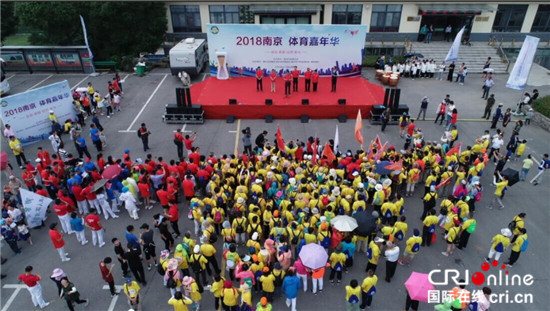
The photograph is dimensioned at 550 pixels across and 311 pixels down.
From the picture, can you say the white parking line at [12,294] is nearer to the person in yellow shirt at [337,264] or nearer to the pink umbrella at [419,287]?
the person in yellow shirt at [337,264]

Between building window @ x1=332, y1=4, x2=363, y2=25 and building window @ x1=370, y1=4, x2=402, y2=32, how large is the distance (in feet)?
4.14

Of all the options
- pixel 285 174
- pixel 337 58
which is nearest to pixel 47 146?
pixel 285 174

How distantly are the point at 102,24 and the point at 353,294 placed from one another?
2889 centimetres

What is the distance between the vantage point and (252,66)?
2491 centimetres

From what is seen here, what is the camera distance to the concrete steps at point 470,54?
1147 inches

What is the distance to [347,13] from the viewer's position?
3153 centimetres

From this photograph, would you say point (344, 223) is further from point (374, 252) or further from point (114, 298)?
point (114, 298)

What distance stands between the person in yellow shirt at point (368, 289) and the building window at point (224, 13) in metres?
27.8

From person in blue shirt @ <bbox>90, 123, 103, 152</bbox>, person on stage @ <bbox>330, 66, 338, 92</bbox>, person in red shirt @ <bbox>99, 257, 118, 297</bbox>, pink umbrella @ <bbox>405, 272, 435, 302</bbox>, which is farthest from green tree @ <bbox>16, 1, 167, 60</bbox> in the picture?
pink umbrella @ <bbox>405, 272, 435, 302</bbox>

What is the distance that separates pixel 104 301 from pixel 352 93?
17.7m

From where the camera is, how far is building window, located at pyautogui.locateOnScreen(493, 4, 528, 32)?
3155 centimetres

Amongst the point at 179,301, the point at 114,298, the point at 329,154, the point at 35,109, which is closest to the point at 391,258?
the point at 329,154

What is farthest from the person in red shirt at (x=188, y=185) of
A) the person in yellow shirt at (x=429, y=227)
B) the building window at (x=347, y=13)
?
the building window at (x=347, y=13)

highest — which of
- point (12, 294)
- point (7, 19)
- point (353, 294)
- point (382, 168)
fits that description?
point (7, 19)
